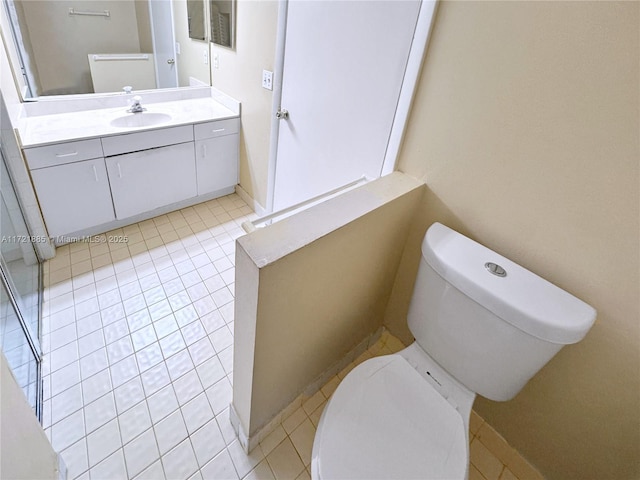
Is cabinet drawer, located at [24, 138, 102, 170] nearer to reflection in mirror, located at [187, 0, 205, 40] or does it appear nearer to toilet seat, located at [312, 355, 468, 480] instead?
reflection in mirror, located at [187, 0, 205, 40]

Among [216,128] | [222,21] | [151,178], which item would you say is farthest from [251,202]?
[222,21]

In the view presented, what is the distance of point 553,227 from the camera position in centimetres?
96

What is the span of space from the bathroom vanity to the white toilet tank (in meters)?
1.78

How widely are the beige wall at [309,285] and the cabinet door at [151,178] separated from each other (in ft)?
4.99

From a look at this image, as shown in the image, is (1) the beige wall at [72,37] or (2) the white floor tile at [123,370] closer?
(2) the white floor tile at [123,370]

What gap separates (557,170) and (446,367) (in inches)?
27.3

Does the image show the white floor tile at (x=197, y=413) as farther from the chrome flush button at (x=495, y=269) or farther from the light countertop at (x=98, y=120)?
the light countertop at (x=98, y=120)

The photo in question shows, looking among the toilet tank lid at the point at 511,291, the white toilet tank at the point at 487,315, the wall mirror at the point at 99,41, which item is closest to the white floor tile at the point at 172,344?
the white toilet tank at the point at 487,315

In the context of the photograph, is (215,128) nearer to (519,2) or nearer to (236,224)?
(236,224)

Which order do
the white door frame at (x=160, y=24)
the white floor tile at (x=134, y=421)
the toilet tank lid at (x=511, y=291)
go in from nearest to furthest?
the toilet tank lid at (x=511, y=291) → the white floor tile at (x=134, y=421) → the white door frame at (x=160, y=24)

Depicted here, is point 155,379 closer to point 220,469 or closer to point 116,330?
point 116,330

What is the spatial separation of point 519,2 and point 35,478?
1.81 meters

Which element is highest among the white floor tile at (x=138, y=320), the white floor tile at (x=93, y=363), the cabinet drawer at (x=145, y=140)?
the cabinet drawer at (x=145, y=140)

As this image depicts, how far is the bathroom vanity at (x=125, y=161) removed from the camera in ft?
5.77
